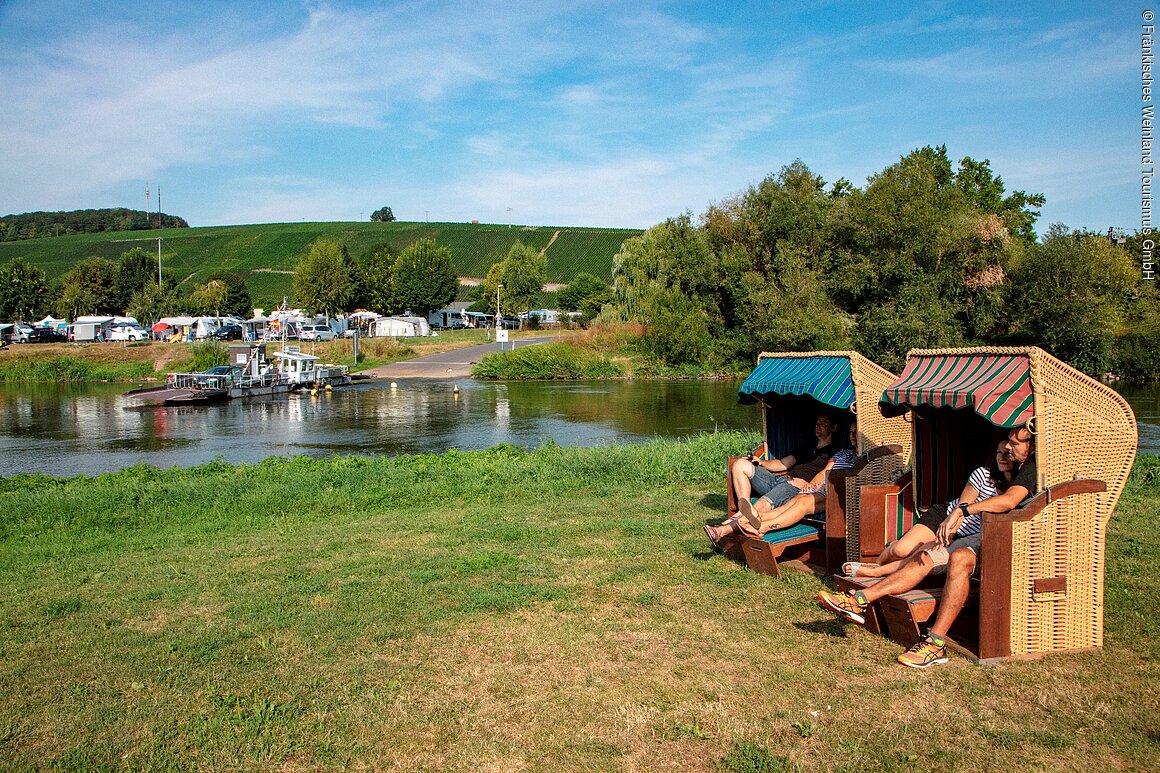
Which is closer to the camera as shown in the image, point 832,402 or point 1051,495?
point 1051,495

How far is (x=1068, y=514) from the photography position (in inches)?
221

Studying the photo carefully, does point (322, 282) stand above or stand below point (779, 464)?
above

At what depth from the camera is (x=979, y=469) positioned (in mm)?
6461

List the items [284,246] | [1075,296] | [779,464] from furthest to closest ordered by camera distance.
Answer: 1. [284,246]
2. [1075,296]
3. [779,464]

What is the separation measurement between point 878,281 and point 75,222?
560 ft

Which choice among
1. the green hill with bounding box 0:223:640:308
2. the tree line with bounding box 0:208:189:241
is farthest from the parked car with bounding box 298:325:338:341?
the tree line with bounding box 0:208:189:241

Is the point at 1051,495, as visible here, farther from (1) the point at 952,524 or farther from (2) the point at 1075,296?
(2) the point at 1075,296

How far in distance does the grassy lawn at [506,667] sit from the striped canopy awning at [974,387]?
1613 mm

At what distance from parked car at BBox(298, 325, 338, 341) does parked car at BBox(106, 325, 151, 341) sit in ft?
50.2

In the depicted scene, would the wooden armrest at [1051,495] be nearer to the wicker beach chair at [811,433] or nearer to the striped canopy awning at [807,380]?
the wicker beach chair at [811,433]

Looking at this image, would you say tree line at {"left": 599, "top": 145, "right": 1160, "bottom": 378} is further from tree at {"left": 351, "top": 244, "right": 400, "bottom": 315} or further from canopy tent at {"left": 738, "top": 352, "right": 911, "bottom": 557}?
canopy tent at {"left": 738, "top": 352, "right": 911, "bottom": 557}

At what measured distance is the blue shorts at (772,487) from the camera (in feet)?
27.3

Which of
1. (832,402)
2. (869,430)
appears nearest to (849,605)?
(832,402)

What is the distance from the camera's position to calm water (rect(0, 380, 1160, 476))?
88.2 feet
